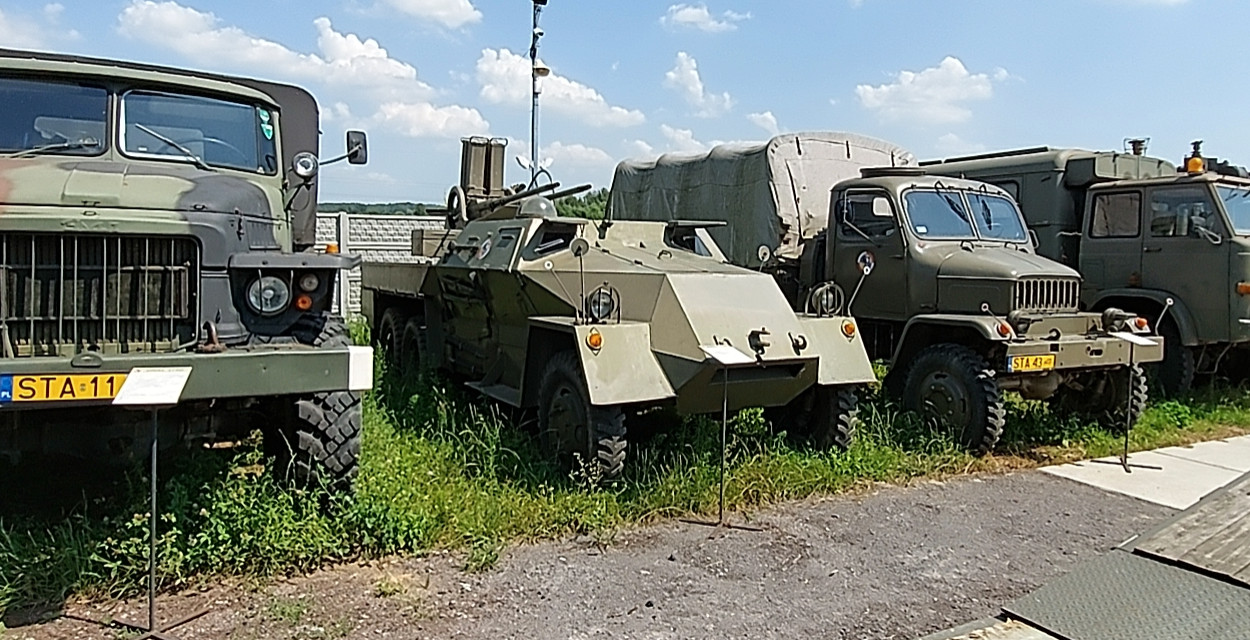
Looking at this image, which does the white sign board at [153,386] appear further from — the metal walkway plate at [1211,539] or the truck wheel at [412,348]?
the truck wheel at [412,348]

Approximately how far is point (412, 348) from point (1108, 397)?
18.9 ft

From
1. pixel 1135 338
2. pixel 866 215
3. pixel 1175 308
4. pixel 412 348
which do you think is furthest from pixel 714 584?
pixel 1175 308

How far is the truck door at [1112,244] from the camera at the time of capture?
895 cm

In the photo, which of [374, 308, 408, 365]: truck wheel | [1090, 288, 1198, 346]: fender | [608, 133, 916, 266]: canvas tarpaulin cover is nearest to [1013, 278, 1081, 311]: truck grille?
[1090, 288, 1198, 346]: fender

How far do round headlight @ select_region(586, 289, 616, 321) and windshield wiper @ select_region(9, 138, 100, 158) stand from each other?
2.56 m

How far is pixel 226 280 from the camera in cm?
418

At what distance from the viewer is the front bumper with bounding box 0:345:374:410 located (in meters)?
3.39

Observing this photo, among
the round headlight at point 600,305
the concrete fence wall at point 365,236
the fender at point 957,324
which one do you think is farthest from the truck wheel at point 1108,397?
the concrete fence wall at point 365,236

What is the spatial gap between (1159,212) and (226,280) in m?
7.98

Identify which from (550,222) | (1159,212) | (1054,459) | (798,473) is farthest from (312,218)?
(1159,212)

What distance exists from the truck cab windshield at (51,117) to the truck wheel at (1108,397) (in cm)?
686

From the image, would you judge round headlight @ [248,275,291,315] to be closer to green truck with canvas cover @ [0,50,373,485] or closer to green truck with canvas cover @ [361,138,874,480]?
green truck with canvas cover @ [0,50,373,485]

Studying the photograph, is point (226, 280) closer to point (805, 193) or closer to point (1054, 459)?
point (1054, 459)

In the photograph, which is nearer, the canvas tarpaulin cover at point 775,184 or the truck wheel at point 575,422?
the truck wheel at point 575,422
